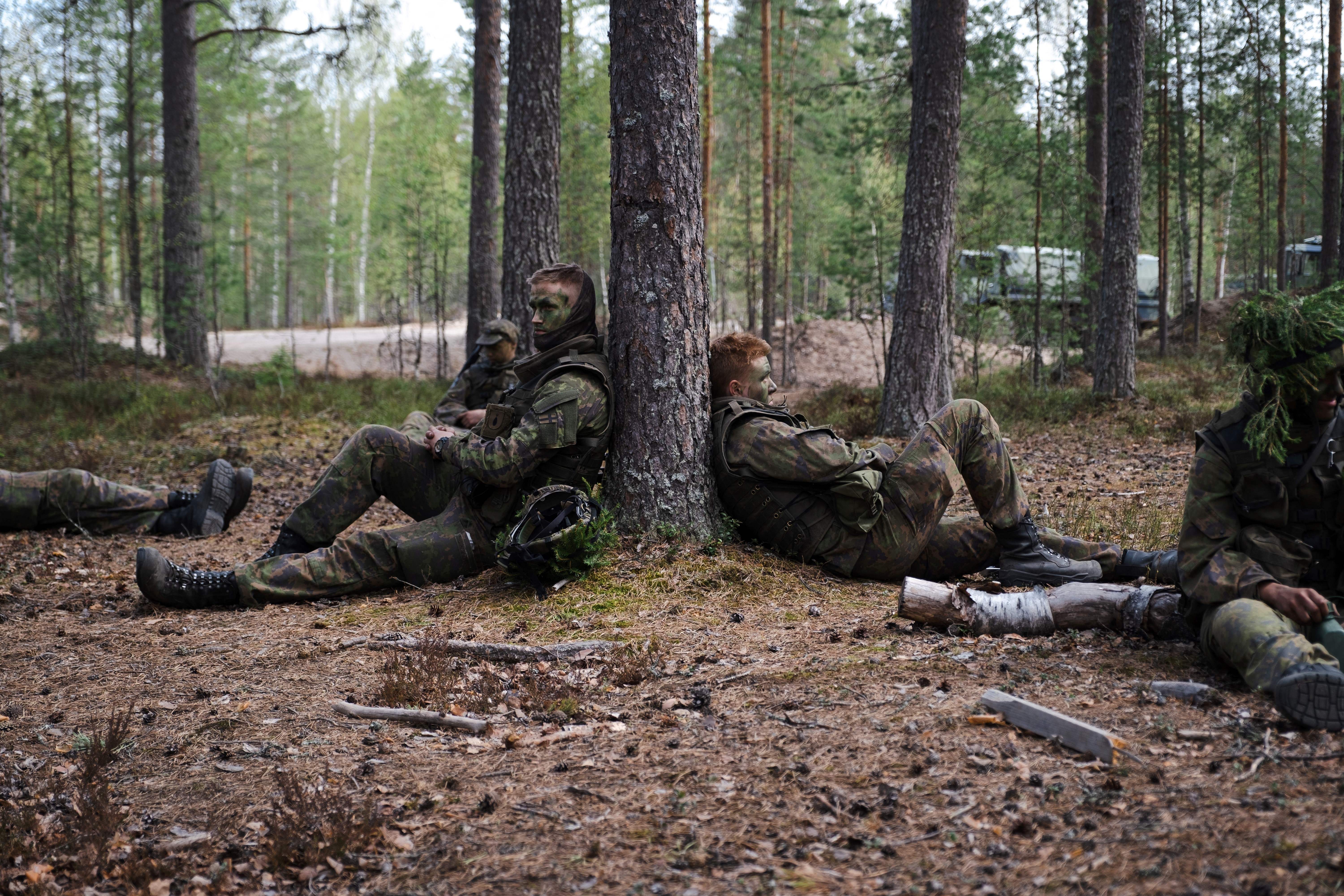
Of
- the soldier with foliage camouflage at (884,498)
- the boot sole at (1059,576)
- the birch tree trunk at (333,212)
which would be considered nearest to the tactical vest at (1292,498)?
the soldier with foliage camouflage at (884,498)

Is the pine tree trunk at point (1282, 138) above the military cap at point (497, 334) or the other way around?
above

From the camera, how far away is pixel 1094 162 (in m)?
18.0

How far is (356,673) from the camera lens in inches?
174

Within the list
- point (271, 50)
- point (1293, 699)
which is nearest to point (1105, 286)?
point (1293, 699)

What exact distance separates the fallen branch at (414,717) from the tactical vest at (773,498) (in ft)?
7.58

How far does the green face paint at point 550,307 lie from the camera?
5660 mm

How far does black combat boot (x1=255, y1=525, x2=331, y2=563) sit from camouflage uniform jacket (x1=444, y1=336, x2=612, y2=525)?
1141 mm

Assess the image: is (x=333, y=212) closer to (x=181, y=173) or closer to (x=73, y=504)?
(x=181, y=173)

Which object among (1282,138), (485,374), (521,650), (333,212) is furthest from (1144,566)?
(333,212)

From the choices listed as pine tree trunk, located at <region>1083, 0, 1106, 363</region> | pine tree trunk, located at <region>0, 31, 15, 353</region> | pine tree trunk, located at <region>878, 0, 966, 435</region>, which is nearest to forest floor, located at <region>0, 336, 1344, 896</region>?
pine tree trunk, located at <region>878, 0, 966, 435</region>

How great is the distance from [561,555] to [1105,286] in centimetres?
1069

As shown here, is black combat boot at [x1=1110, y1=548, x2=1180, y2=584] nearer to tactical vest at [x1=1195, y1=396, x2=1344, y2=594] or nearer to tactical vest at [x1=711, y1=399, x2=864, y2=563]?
tactical vest at [x1=1195, y1=396, x2=1344, y2=594]

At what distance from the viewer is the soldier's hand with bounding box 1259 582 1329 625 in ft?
11.2

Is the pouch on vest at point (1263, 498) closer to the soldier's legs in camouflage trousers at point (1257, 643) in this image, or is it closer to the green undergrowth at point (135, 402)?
the soldier's legs in camouflage trousers at point (1257, 643)
